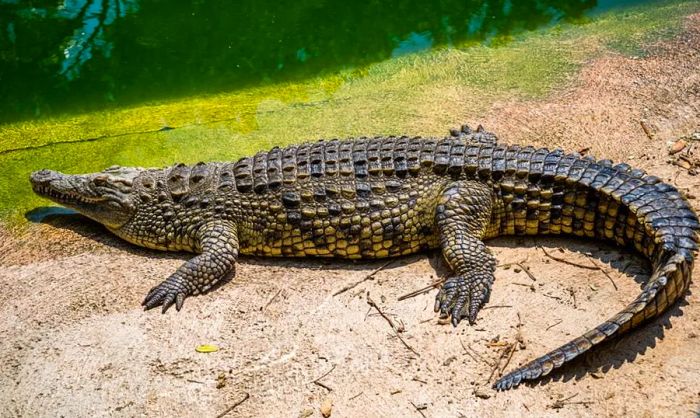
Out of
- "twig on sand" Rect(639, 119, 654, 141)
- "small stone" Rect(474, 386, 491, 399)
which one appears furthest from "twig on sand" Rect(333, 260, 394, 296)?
"twig on sand" Rect(639, 119, 654, 141)

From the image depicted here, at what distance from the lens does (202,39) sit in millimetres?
9203

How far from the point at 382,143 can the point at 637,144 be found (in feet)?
8.06

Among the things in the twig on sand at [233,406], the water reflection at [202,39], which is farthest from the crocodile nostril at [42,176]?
the twig on sand at [233,406]

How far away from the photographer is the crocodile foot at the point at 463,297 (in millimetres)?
4281

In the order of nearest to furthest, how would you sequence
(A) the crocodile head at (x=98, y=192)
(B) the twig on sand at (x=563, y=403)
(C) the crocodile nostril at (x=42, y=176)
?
(B) the twig on sand at (x=563, y=403), (A) the crocodile head at (x=98, y=192), (C) the crocodile nostril at (x=42, y=176)

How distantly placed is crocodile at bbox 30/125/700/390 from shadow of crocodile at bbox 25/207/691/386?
7 cm

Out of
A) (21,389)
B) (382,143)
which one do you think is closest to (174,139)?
(382,143)

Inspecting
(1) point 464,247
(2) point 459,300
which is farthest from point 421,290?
(1) point 464,247

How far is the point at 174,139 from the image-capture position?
22.9ft

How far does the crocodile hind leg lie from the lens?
14.3ft

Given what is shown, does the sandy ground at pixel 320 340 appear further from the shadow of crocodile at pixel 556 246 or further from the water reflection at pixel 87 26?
the water reflection at pixel 87 26

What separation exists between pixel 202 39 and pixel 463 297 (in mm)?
6370

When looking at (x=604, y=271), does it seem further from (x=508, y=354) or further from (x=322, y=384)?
(x=322, y=384)

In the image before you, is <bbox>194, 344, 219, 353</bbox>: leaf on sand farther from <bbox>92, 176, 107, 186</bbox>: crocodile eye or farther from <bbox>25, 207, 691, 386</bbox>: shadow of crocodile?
<bbox>92, 176, 107, 186</bbox>: crocodile eye
